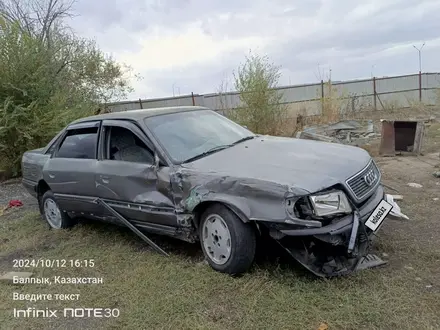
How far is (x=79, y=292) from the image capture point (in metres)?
3.60

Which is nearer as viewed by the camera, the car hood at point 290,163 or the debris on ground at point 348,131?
the car hood at point 290,163

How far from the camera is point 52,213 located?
5461mm

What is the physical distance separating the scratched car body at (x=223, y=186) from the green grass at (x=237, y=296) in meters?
0.19

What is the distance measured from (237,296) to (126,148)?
80.6 inches

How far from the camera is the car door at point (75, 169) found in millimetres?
4617

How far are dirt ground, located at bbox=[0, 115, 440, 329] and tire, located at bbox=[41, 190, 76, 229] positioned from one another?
568mm

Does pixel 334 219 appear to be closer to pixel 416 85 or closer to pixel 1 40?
pixel 1 40

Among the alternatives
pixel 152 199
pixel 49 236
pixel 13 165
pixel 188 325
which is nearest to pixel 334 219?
Result: pixel 188 325

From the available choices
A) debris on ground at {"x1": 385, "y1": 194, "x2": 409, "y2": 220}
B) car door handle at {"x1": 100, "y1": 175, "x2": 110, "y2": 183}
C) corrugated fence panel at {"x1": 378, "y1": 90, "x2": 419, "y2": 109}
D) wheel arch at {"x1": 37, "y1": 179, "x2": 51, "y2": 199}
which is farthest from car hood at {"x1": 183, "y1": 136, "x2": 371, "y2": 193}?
corrugated fence panel at {"x1": 378, "y1": 90, "x2": 419, "y2": 109}

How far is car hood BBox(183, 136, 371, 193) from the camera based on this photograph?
310 cm

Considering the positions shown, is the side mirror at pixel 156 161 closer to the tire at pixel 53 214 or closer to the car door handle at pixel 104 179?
the car door handle at pixel 104 179

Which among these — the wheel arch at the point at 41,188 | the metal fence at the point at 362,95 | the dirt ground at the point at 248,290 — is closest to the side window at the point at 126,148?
the dirt ground at the point at 248,290

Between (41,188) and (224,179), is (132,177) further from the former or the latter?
(41,188)

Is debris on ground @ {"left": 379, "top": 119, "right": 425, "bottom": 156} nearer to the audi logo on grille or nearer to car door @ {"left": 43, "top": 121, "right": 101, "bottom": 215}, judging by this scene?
the audi logo on grille
